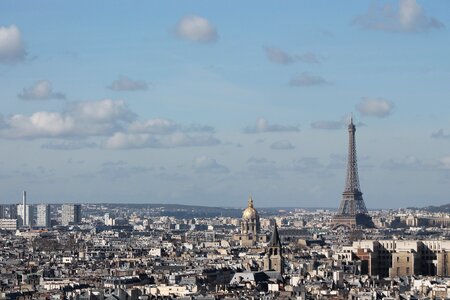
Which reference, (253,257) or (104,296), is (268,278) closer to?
(104,296)

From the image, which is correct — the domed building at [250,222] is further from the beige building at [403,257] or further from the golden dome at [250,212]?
the beige building at [403,257]

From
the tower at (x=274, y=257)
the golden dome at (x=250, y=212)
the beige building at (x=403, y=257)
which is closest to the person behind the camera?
the tower at (x=274, y=257)

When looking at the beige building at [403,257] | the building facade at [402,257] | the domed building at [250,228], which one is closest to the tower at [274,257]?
the building facade at [402,257]

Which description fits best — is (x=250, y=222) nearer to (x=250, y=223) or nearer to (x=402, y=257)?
(x=250, y=223)

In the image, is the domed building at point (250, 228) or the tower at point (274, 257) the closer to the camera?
the tower at point (274, 257)

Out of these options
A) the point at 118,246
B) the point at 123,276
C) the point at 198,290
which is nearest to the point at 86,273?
the point at 123,276

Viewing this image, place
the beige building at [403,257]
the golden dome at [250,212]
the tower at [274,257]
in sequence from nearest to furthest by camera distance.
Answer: the tower at [274,257] < the beige building at [403,257] < the golden dome at [250,212]

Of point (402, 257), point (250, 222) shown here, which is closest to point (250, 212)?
point (250, 222)

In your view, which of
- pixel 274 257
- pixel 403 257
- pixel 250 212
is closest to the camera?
pixel 274 257
